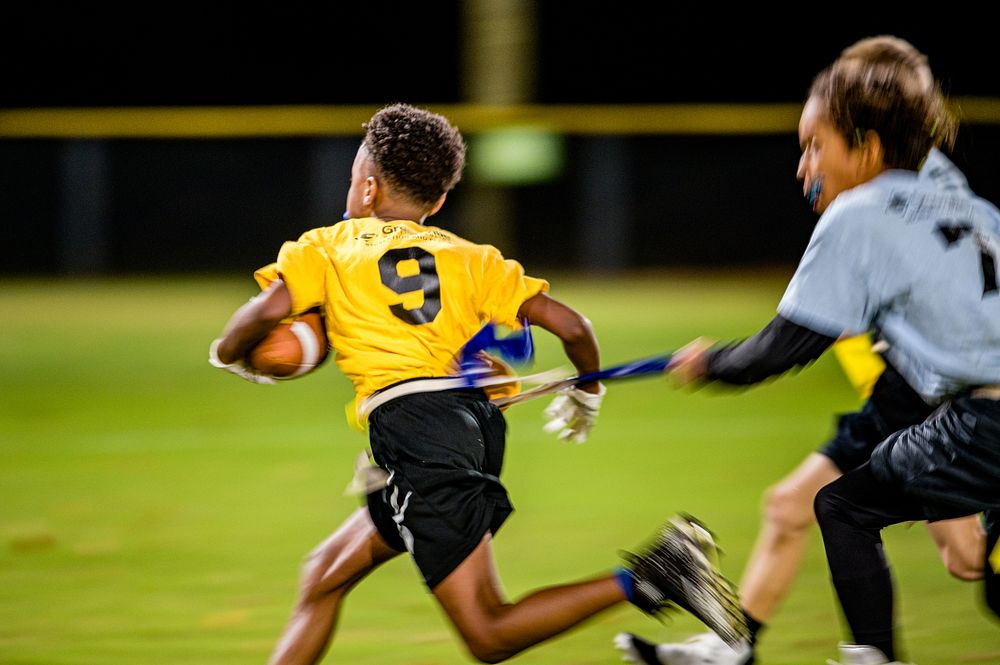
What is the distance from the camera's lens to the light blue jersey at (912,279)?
11.4 ft

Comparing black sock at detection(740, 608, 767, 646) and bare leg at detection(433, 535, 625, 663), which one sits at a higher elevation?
bare leg at detection(433, 535, 625, 663)

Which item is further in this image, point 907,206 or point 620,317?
point 620,317

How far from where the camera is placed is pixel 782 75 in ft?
93.1

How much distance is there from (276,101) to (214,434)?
21.0m

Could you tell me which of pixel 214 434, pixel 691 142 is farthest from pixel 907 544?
pixel 691 142

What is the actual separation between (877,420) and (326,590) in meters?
1.63

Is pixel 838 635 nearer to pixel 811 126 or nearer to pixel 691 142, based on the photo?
pixel 811 126

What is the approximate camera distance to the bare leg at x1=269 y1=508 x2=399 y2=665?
13.3ft

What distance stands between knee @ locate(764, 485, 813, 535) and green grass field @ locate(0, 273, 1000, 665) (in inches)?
16.5

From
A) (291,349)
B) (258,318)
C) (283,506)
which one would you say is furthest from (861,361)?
(283,506)

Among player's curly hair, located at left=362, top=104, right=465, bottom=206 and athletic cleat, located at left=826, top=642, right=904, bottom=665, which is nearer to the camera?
athletic cleat, located at left=826, top=642, right=904, bottom=665

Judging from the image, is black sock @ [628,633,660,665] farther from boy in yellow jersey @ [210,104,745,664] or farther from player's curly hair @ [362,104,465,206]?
player's curly hair @ [362,104,465,206]

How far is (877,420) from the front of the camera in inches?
169

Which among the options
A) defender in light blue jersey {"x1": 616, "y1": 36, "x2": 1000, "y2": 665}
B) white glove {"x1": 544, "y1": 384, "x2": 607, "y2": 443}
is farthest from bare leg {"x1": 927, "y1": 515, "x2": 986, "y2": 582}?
white glove {"x1": 544, "y1": 384, "x2": 607, "y2": 443}
